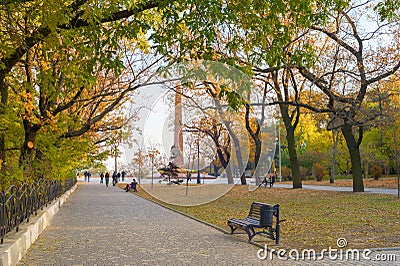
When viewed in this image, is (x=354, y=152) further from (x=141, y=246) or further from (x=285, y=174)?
(x=285, y=174)

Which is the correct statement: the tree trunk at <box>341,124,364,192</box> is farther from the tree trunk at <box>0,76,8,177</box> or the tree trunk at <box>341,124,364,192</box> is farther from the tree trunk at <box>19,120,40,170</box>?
the tree trunk at <box>0,76,8,177</box>

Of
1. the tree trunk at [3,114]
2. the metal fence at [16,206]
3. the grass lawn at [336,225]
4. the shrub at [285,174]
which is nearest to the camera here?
the metal fence at [16,206]

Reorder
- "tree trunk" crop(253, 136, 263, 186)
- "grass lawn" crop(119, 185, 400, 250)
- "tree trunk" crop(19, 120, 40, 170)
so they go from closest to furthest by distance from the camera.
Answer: "grass lawn" crop(119, 185, 400, 250)
"tree trunk" crop(19, 120, 40, 170)
"tree trunk" crop(253, 136, 263, 186)

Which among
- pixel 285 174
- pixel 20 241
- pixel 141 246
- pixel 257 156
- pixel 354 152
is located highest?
pixel 257 156

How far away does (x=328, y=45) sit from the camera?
28.2 m

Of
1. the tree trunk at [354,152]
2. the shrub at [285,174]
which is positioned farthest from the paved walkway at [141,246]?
the shrub at [285,174]

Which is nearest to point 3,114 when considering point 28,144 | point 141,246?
point 28,144

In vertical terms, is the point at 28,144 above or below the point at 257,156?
below

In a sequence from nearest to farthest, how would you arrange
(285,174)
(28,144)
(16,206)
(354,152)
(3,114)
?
(16,206) < (3,114) < (28,144) < (354,152) < (285,174)

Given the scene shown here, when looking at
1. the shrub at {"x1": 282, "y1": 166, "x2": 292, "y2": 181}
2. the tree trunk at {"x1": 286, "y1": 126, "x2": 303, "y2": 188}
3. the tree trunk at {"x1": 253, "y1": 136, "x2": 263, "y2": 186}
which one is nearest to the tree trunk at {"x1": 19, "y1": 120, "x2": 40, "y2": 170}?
the tree trunk at {"x1": 253, "y1": 136, "x2": 263, "y2": 186}

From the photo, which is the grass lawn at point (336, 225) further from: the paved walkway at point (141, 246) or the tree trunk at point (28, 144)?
the tree trunk at point (28, 144)

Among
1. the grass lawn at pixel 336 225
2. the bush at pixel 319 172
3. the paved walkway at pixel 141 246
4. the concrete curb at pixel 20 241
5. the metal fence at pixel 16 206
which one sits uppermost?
the bush at pixel 319 172

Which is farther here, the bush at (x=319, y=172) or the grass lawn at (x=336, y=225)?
the bush at (x=319, y=172)

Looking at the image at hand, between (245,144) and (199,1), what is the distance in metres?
15.3
